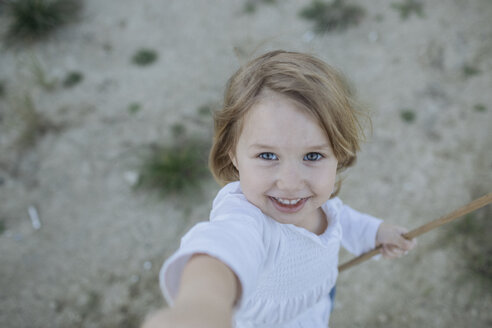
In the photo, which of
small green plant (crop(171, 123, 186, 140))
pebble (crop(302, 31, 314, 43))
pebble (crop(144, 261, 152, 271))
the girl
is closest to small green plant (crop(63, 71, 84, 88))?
small green plant (crop(171, 123, 186, 140))

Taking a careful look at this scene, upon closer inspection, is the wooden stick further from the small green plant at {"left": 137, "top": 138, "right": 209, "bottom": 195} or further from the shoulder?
the small green plant at {"left": 137, "top": 138, "right": 209, "bottom": 195}

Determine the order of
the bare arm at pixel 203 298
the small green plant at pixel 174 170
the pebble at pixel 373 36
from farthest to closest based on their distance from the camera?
the pebble at pixel 373 36, the small green plant at pixel 174 170, the bare arm at pixel 203 298

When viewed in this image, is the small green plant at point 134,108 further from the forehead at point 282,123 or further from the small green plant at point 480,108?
the small green plant at point 480,108

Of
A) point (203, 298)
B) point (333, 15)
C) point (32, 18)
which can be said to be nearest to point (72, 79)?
point (32, 18)

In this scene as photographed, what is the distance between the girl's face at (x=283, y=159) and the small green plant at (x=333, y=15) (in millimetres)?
2713

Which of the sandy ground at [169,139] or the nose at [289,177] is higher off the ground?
the nose at [289,177]

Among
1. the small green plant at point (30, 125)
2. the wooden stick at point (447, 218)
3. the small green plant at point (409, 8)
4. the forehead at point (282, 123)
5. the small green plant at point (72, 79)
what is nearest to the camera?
the forehead at point (282, 123)

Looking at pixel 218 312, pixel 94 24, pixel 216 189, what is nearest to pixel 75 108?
pixel 94 24

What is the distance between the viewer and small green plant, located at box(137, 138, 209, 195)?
2426 millimetres

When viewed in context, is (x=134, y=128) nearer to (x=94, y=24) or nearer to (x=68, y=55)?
(x=68, y=55)

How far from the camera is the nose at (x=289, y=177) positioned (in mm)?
780

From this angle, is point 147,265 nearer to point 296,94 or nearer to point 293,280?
point 293,280

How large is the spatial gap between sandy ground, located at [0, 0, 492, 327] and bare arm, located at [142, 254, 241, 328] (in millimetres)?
1645

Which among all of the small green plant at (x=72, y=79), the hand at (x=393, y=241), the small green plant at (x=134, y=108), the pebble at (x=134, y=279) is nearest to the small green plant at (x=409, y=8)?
the small green plant at (x=134, y=108)
